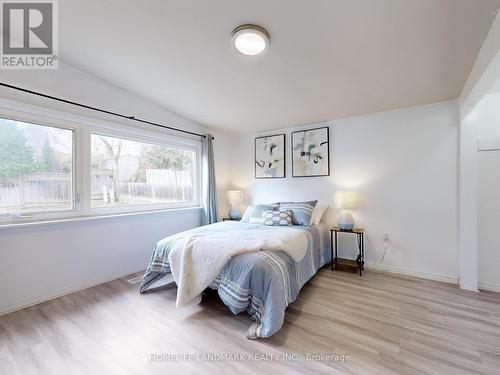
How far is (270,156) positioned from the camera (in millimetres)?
3969

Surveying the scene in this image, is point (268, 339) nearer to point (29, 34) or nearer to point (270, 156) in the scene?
point (270, 156)

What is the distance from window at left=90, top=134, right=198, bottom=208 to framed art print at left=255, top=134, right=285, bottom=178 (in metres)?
1.20

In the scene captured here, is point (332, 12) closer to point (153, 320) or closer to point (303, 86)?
point (303, 86)

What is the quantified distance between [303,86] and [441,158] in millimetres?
1879

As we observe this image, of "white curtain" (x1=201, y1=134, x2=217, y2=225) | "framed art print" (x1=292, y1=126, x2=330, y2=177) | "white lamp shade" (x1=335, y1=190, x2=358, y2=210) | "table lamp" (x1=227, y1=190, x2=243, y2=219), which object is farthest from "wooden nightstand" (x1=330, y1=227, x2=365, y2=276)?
"white curtain" (x1=201, y1=134, x2=217, y2=225)

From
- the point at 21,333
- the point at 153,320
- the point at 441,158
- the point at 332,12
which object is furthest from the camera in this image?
the point at 441,158

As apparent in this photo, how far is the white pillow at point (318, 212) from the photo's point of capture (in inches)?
124

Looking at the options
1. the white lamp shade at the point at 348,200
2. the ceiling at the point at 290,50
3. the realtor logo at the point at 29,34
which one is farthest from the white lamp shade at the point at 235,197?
the realtor logo at the point at 29,34

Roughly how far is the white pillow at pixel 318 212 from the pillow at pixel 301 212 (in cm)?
8

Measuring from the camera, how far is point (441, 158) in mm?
2650

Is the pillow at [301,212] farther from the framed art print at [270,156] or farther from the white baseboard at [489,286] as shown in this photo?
the white baseboard at [489,286]

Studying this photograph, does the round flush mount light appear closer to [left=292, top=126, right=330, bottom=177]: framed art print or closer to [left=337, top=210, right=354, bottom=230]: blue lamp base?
[left=292, top=126, right=330, bottom=177]: framed art print

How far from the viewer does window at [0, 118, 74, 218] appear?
2.15 m

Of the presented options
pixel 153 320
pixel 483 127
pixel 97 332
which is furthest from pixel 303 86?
pixel 97 332
